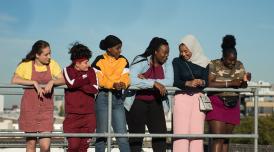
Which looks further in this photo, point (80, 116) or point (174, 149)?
point (174, 149)

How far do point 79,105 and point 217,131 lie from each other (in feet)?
5.71

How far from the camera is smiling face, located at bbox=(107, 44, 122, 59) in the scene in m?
6.82

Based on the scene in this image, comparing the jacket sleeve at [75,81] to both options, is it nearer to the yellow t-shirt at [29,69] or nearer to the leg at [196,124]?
the yellow t-shirt at [29,69]

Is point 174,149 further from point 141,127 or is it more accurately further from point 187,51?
point 187,51

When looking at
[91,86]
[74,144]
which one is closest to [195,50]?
[91,86]

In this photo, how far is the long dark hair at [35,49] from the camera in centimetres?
665

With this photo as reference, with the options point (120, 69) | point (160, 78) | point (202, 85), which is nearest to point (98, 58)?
point (120, 69)

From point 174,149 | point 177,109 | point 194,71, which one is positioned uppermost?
point 194,71

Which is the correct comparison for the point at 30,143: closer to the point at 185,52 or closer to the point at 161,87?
the point at 161,87

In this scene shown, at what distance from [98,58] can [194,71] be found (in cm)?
A: 115

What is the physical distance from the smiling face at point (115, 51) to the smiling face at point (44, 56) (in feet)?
2.30

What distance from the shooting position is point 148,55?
699 cm

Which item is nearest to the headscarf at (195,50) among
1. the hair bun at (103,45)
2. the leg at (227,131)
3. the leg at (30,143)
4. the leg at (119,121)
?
the leg at (227,131)

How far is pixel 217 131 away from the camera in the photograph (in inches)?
278
